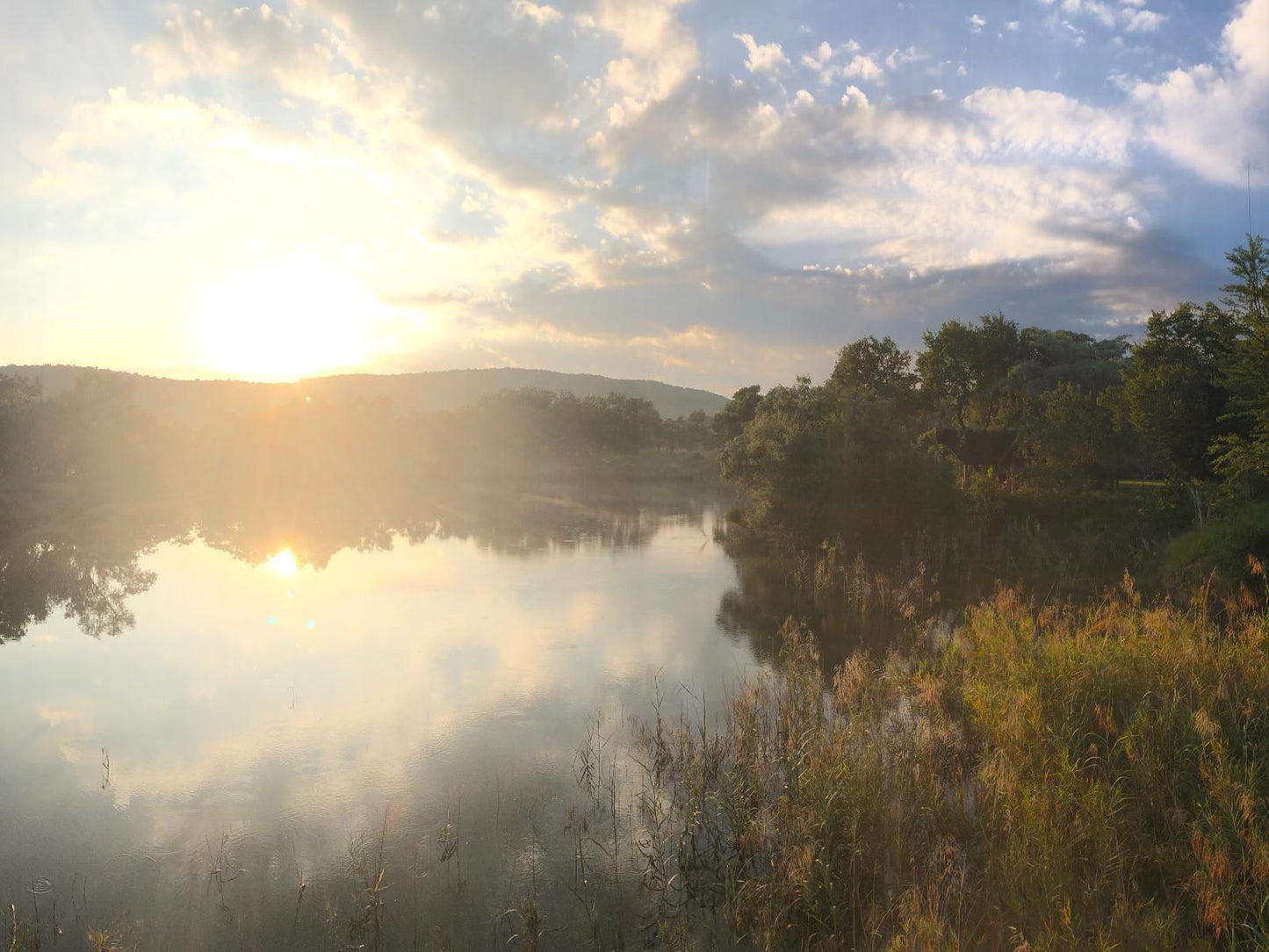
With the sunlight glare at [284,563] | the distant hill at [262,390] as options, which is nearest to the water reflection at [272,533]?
the sunlight glare at [284,563]

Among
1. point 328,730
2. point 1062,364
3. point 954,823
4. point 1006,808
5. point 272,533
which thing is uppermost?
point 1062,364

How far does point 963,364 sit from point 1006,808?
129 ft

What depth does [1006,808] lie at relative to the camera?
6.79 m

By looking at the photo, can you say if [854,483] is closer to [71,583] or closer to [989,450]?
[989,450]

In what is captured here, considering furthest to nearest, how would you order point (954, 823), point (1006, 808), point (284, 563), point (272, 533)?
point (272, 533) → point (284, 563) → point (954, 823) → point (1006, 808)

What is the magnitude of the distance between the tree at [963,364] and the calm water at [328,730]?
78.5 feet

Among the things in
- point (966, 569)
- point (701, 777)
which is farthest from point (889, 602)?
point (701, 777)

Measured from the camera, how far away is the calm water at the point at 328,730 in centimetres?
712

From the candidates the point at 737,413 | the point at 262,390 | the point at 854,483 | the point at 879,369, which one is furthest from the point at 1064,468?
the point at 262,390

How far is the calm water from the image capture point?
280 inches

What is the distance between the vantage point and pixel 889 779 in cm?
807

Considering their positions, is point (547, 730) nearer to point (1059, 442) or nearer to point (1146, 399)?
point (1146, 399)

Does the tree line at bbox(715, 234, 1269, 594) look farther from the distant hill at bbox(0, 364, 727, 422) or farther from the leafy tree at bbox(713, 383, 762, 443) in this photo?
the distant hill at bbox(0, 364, 727, 422)

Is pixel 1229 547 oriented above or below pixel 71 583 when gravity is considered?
above
